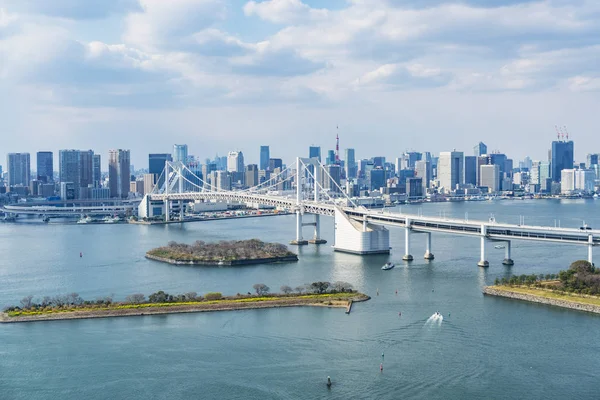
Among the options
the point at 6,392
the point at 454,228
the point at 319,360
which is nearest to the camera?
the point at 6,392

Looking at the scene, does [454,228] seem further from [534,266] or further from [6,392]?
[6,392]

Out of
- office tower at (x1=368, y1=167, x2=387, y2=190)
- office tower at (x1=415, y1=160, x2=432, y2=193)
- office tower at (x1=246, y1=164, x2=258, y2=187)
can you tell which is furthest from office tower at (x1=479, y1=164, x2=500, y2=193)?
office tower at (x1=246, y1=164, x2=258, y2=187)

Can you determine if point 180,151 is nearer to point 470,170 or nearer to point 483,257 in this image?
point 470,170

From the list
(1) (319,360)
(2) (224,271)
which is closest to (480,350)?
(1) (319,360)

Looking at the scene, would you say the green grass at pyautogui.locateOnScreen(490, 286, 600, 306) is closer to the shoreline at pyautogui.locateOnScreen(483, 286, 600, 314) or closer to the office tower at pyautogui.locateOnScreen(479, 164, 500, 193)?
the shoreline at pyautogui.locateOnScreen(483, 286, 600, 314)

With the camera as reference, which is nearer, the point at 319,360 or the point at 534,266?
the point at 319,360

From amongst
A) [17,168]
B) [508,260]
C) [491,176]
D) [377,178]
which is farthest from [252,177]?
[508,260]
